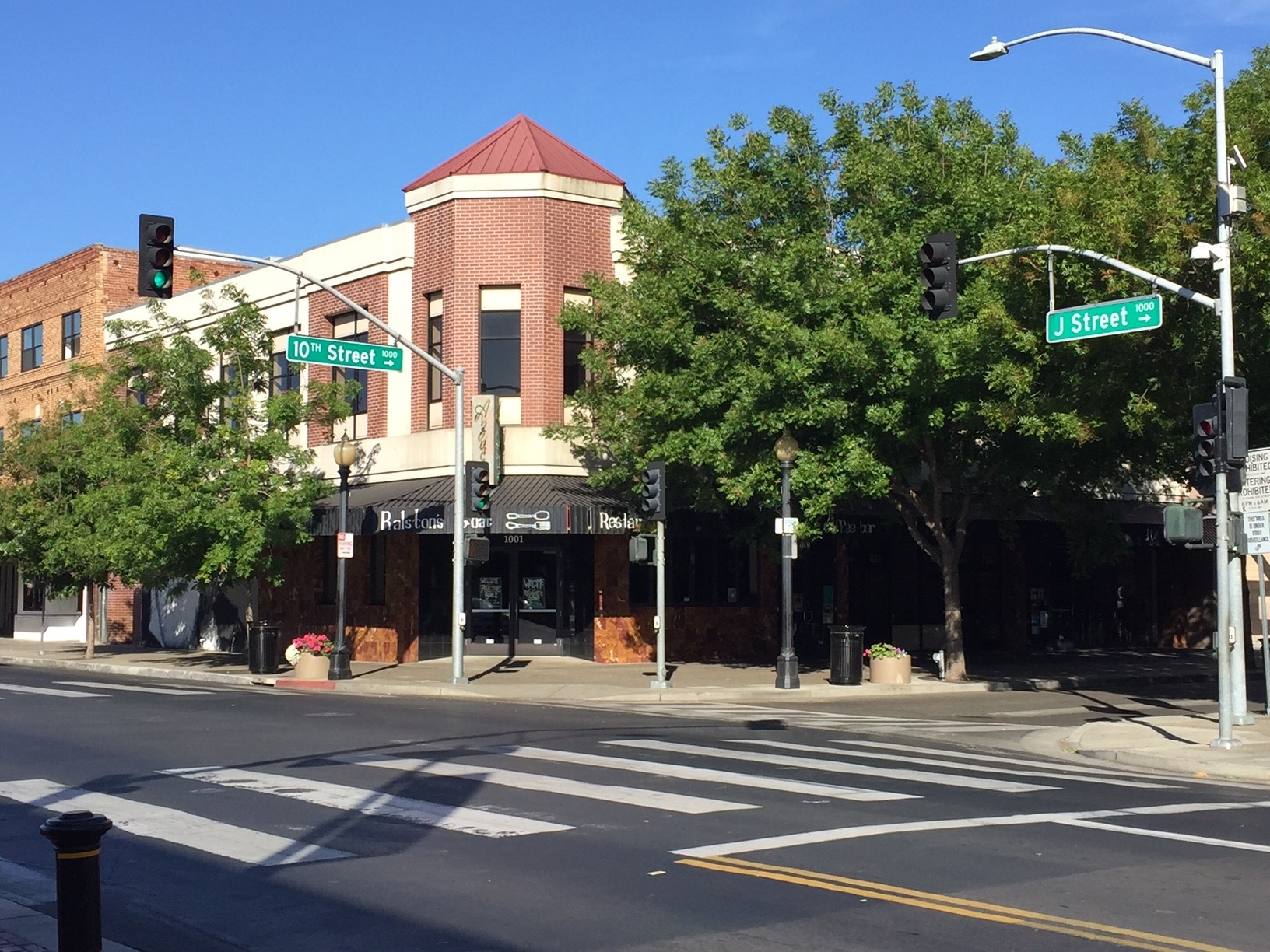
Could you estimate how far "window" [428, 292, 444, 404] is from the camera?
32.2 m

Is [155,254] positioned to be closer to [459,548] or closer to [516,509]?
[459,548]

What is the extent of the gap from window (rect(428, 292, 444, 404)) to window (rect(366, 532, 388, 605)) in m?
3.71

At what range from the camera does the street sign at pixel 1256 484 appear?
18.2m

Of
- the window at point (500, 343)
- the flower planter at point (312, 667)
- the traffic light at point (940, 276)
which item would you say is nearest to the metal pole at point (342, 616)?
the flower planter at point (312, 667)

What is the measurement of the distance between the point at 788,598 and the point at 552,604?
826 cm

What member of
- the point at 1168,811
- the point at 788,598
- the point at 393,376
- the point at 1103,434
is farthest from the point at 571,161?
the point at 1168,811

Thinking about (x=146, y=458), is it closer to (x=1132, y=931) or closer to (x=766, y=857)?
(x=766, y=857)

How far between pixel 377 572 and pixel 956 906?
2713 centimetres

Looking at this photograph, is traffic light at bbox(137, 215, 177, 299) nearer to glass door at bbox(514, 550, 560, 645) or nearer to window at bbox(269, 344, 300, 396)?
glass door at bbox(514, 550, 560, 645)

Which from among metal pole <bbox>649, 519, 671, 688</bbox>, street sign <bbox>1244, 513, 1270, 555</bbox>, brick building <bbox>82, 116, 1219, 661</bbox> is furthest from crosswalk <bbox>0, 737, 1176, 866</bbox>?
brick building <bbox>82, 116, 1219, 661</bbox>

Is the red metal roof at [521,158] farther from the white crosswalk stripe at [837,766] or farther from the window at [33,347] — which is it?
the window at [33,347]

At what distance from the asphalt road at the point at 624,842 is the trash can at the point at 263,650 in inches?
468

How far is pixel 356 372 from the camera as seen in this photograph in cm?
3466

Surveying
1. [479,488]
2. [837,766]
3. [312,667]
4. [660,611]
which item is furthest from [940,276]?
[312,667]
